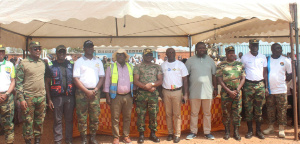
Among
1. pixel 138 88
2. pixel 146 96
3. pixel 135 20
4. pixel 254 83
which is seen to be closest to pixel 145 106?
pixel 146 96

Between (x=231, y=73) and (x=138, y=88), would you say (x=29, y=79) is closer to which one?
(x=138, y=88)

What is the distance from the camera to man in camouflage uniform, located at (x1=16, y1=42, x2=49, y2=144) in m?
3.58

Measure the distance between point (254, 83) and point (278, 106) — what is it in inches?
30.0

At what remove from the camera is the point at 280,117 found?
4512 mm

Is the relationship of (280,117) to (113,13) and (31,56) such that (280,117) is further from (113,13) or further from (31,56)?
(31,56)

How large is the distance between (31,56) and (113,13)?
1.58 metres

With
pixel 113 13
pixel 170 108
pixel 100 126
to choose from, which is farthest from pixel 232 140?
pixel 113 13

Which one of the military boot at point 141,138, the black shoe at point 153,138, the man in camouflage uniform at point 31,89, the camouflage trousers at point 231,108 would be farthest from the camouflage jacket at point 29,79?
the camouflage trousers at point 231,108

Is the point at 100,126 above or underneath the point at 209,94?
underneath

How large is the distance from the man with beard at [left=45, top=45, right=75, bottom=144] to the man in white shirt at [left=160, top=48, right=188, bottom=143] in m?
1.73

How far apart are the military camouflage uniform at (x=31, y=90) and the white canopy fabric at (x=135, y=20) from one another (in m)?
0.74

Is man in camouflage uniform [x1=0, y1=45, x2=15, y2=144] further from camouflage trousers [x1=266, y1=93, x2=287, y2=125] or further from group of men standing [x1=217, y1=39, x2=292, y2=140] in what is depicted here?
camouflage trousers [x1=266, y1=93, x2=287, y2=125]

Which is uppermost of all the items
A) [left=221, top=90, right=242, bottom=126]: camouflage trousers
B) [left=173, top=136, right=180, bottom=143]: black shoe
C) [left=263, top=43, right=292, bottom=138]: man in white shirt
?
[left=263, top=43, right=292, bottom=138]: man in white shirt

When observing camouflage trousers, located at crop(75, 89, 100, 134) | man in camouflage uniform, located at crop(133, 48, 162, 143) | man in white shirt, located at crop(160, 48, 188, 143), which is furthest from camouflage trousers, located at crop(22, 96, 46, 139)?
man in white shirt, located at crop(160, 48, 188, 143)
